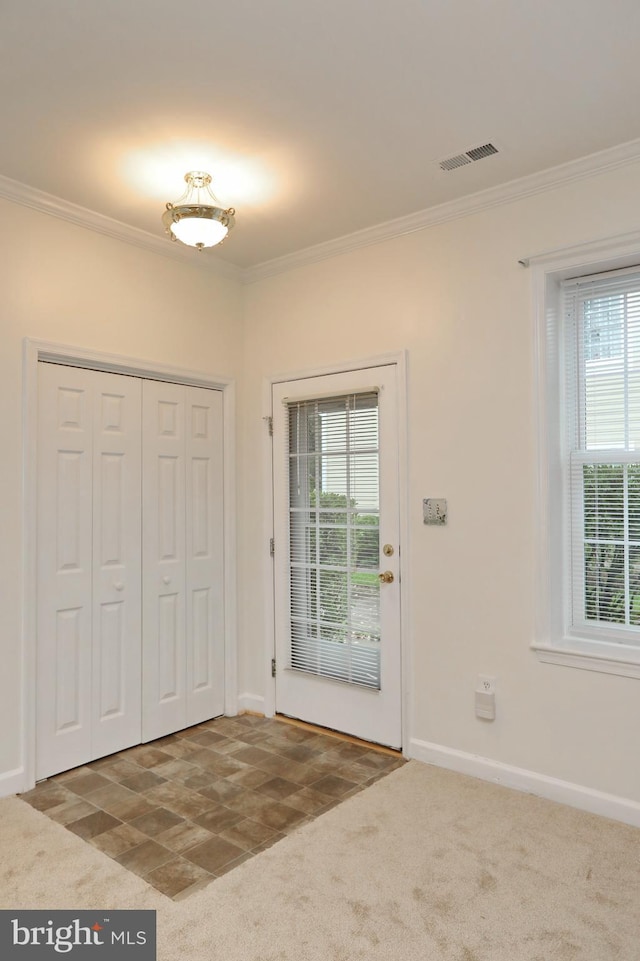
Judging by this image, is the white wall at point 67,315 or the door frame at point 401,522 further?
the door frame at point 401,522

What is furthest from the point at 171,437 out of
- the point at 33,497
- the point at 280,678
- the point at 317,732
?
the point at 317,732

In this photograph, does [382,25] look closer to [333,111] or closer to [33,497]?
[333,111]

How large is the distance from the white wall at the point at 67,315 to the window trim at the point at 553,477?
188 centimetres

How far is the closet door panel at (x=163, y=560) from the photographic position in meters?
3.43

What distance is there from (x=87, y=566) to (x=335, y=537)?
1303 millimetres

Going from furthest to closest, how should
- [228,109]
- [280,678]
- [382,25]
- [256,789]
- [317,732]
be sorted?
[280,678], [317,732], [256,789], [228,109], [382,25]

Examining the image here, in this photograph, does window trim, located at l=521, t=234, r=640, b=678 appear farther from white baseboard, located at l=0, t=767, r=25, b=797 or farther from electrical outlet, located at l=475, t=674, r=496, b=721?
white baseboard, located at l=0, t=767, r=25, b=797

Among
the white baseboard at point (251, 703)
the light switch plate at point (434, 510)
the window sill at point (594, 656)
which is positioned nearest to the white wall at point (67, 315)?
the white baseboard at point (251, 703)

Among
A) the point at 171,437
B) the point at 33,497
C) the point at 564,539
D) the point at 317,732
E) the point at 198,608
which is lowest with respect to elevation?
the point at 317,732

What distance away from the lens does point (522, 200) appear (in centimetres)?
289

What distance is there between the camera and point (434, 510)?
3.15 metres

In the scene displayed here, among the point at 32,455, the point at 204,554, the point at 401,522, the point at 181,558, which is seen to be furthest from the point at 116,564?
the point at 401,522

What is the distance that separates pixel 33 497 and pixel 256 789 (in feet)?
5.44

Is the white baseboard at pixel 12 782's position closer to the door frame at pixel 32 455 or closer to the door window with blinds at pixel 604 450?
the door frame at pixel 32 455
